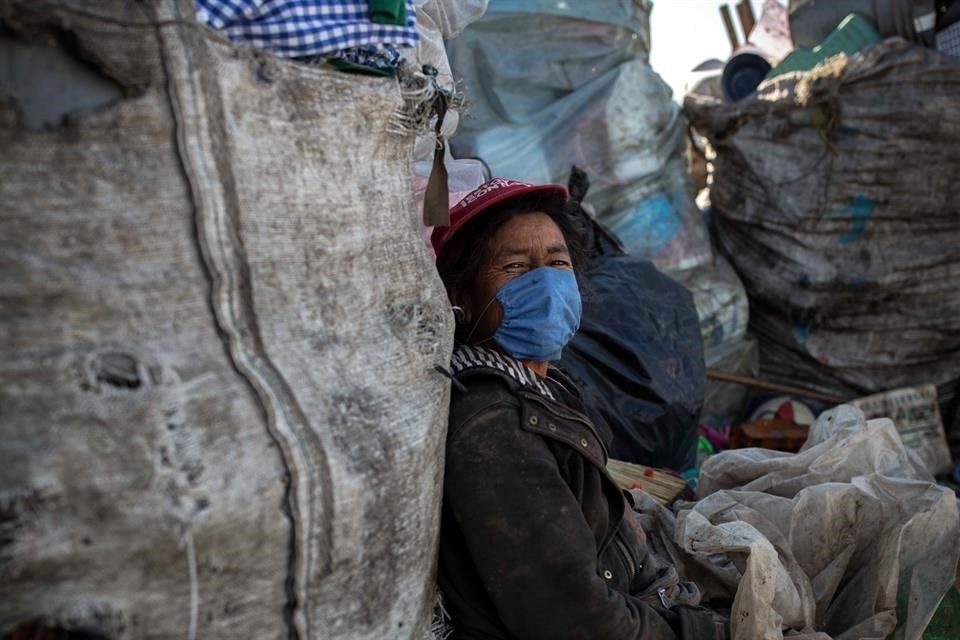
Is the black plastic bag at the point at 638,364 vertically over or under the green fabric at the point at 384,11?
under

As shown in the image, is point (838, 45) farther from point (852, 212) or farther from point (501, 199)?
point (501, 199)

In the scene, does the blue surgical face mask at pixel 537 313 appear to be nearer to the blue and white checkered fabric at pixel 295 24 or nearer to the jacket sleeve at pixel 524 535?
the jacket sleeve at pixel 524 535

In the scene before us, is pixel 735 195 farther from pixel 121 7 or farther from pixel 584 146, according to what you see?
Result: pixel 121 7

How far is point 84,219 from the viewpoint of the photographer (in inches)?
34.8

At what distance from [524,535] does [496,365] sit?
0.98 ft

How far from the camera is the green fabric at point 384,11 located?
45.8 inches

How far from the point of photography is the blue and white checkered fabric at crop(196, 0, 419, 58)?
40.5 inches

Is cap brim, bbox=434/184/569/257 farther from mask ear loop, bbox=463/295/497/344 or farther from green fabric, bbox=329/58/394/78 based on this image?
green fabric, bbox=329/58/394/78

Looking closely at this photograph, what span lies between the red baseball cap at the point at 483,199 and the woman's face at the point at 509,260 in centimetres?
5

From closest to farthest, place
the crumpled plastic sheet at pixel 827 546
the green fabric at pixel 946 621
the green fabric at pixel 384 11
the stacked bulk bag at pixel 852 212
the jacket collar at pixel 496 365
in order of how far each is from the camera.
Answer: the green fabric at pixel 384 11, the jacket collar at pixel 496 365, the crumpled plastic sheet at pixel 827 546, the green fabric at pixel 946 621, the stacked bulk bag at pixel 852 212

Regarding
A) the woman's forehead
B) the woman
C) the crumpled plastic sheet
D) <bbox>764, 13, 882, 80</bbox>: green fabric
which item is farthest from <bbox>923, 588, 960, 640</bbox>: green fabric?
<bbox>764, 13, 882, 80</bbox>: green fabric

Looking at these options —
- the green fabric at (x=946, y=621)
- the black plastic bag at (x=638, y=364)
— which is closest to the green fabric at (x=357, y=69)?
the black plastic bag at (x=638, y=364)

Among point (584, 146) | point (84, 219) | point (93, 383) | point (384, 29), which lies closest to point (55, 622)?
point (93, 383)

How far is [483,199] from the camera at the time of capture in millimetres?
1611
